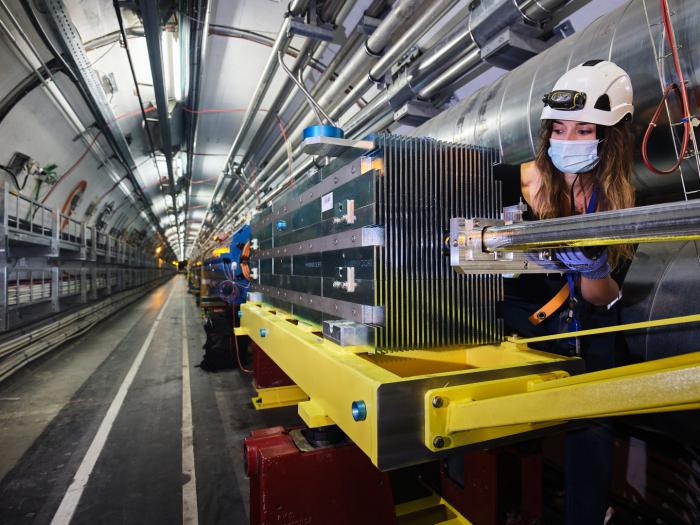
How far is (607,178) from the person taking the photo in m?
1.39

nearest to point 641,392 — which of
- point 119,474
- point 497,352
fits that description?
point 497,352

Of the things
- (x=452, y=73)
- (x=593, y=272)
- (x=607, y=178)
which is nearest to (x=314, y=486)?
(x=593, y=272)

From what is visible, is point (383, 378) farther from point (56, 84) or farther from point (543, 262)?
point (56, 84)

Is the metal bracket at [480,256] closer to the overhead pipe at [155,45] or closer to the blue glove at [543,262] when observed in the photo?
the blue glove at [543,262]

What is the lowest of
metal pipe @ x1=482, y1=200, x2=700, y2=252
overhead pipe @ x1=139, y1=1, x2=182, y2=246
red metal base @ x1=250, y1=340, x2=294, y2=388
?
red metal base @ x1=250, y1=340, x2=294, y2=388

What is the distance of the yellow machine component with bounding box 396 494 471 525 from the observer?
1822mm

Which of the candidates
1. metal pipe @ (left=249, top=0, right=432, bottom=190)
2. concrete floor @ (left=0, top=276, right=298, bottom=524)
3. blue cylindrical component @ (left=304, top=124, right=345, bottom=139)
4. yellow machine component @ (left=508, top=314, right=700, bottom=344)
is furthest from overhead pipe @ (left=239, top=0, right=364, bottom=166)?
concrete floor @ (left=0, top=276, right=298, bottom=524)

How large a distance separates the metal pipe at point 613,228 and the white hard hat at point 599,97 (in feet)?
2.45

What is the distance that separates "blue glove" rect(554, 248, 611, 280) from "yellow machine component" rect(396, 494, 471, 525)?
135 centimetres

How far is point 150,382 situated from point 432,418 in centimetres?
533

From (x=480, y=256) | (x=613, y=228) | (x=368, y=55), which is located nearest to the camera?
(x=613, y=228)

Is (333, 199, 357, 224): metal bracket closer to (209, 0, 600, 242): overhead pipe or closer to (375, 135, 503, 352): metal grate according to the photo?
(375, 135, 503, 352): metal grate

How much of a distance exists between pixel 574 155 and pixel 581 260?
0.58m

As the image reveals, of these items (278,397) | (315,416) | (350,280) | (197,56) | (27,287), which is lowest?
(278,397)
